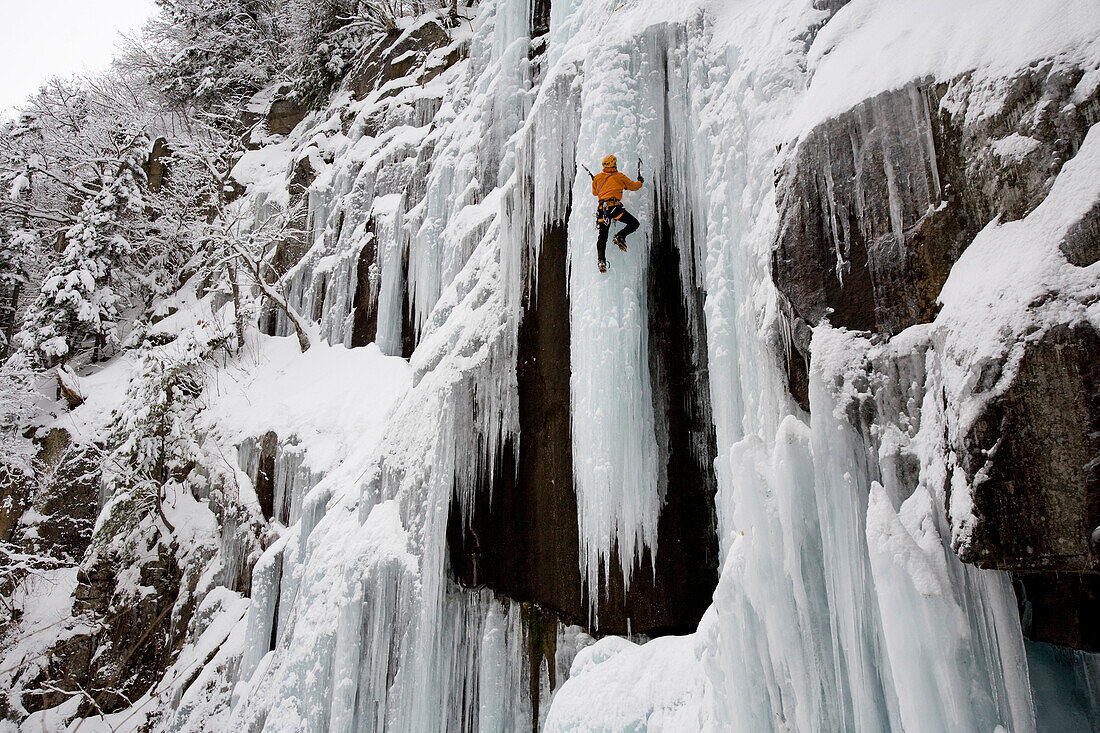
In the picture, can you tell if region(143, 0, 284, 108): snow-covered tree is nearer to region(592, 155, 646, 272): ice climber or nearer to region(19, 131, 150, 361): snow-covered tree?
region(19, 131, 150, 361): snow-covered tree

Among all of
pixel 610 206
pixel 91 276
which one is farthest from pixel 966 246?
pixel 91 276

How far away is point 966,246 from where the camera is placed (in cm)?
270

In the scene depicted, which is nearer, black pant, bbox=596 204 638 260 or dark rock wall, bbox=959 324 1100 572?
dark rock wall, bbox=959 324 1100 572

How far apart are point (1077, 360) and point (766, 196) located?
6.97 ft

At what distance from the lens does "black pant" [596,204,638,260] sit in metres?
4.72

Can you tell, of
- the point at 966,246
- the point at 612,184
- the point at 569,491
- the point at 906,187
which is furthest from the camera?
the point at 569,491

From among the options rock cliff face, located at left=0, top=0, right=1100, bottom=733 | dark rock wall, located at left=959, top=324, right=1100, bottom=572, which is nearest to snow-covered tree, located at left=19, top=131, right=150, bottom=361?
rock cliff face, located at left=0, top=0, right=1100, bottom=733

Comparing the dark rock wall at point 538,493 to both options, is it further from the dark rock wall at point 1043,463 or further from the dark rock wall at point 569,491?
the dark rock wall at point 1043,463

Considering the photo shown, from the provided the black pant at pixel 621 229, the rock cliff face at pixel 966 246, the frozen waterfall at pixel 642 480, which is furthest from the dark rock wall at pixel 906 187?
the black pant at pixel 621 229

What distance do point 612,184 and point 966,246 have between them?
2.61 meters

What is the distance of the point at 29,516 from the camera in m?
10.6

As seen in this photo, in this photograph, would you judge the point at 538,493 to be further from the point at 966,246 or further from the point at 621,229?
the point at 966,246

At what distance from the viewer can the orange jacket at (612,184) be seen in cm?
475

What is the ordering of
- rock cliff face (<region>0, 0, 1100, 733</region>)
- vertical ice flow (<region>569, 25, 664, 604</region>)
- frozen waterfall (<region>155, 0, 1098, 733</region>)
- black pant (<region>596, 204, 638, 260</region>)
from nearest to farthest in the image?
rock cliff face (<region>0, 0, 1100, 733</region>)
frozen waterfall (<region>155, 0, 1098, 733</region>)
vertical ice flow (<region>569, 25, 664, 604</region>)
black pant (<region>596, 204, 638, 260</region>)
